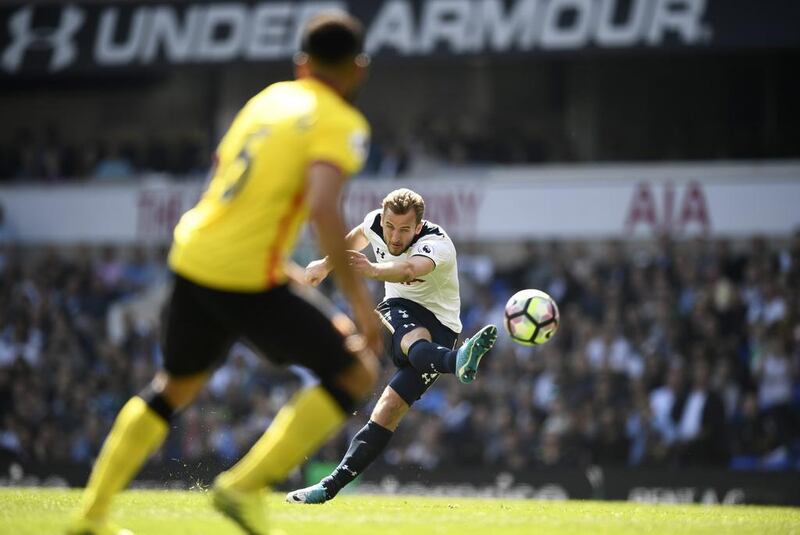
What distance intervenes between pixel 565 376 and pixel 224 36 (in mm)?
8605

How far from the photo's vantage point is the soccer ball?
9484 millimetres

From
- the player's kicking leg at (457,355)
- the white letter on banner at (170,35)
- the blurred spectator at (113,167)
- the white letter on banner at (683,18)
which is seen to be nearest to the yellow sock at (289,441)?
the player's kicking leg at (457,355)

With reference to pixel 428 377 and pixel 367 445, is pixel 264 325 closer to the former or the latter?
pixel 367 445

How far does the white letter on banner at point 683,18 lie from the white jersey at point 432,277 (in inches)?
430

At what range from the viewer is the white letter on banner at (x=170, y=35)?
21703mm

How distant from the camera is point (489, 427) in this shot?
16.9 metres

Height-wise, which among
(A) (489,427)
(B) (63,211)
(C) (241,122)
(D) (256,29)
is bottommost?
(A) (489,427)

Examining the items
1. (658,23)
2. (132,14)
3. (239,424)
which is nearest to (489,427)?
(239,424)

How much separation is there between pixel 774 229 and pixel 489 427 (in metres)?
5.82

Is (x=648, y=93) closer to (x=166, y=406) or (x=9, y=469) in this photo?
(x=9, y=469)

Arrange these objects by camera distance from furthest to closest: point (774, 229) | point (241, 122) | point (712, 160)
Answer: point (712, 160) → point (774, 229) → point (241, 122)

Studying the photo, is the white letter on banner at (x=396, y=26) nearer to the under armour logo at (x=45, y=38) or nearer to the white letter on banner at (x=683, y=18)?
the white letter on banner at (x=683, y=18)

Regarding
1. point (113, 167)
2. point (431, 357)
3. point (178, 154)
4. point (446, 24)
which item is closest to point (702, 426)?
point (431, 357)

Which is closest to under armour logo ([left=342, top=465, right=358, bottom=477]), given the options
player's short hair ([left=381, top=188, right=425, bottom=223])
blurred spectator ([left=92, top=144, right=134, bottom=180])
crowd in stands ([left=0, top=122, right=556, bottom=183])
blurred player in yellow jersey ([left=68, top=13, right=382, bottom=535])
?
player's short hair ([left=381, top=188, right=425, bottom=223])
